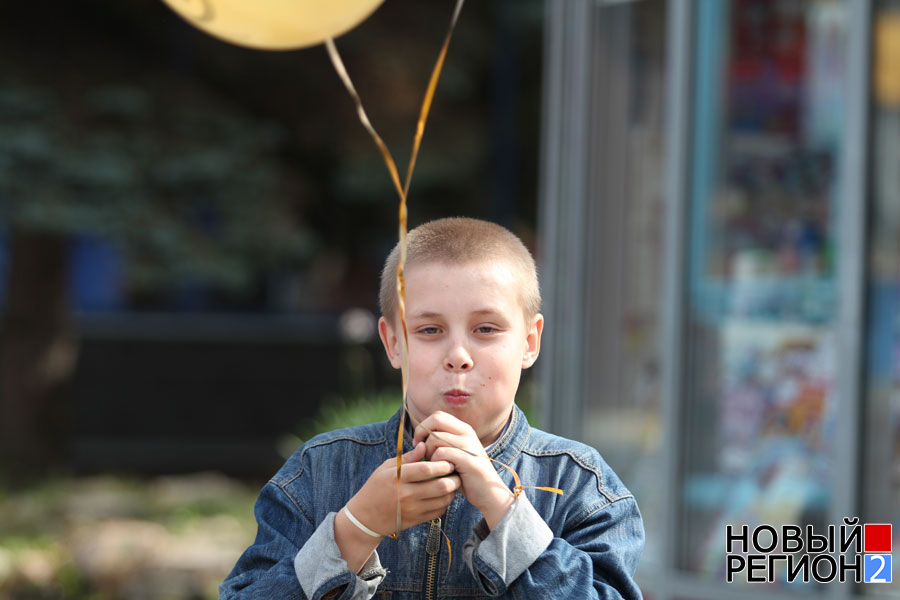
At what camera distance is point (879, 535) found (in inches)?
173

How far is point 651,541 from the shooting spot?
4949mm

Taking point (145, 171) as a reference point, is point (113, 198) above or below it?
below

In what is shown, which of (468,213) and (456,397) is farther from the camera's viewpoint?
(468,213)

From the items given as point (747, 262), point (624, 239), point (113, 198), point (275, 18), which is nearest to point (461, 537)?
point (275, 18)

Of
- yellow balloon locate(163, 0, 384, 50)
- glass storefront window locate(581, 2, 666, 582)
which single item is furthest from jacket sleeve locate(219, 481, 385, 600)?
glass storefront window locate(581, 2, 666, 582)

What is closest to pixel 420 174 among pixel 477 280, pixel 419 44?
pixel 419 44

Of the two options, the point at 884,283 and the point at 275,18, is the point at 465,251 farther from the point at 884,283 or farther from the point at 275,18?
the point at 884,283

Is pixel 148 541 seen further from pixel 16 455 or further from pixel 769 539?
pixel 769 539

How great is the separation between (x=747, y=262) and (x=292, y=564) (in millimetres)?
3569

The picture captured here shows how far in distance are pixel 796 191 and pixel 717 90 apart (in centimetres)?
52

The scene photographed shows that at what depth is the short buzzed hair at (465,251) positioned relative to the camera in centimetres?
170

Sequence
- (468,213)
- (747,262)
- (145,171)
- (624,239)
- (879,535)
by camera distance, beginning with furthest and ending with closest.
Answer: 1. (468,213)
2. (145,171)
3. (624,239)
4. (747,262)
5. (879,535)

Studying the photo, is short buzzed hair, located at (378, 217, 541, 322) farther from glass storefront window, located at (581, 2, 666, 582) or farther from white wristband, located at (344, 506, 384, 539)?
glass storefront window, located at (581, 2, 666, 582)

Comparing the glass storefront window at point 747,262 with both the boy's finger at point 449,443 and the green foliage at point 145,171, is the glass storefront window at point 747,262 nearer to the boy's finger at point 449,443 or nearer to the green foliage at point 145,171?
the boy's finger at point 449,443
